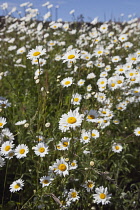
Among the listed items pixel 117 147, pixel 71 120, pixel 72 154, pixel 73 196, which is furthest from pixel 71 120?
pixel 117 147

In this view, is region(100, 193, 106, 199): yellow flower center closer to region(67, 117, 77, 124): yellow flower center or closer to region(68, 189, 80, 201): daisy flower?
region(68, 189, 80, 201): daisy flower

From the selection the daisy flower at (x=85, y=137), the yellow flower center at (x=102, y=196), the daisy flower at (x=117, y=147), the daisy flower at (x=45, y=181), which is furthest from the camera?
the daisy flower at (x=117, y=147)

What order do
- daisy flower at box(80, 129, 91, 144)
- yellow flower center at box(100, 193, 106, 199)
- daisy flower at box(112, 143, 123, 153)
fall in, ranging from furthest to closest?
daisy flower at box(112, 143, 123, 153) < daisy flower at box(80, 129, 91, 144) < yellow flower center at box(100, 193, 106, 199)

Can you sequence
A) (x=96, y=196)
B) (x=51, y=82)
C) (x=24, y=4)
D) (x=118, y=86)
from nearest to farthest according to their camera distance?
1. (x=96, y=196)
2. (x=118, y=86)
3. (x=51, y=82)
4. (x=24, y=4)

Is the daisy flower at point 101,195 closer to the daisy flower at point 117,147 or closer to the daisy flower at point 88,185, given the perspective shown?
the daisy flower at point 88,185

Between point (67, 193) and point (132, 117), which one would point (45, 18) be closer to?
point (132, 117)

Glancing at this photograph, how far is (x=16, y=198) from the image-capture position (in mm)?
2500

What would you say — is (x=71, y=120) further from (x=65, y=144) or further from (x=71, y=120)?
(x=65, y=144)

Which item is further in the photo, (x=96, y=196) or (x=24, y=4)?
(x=24, y=4)

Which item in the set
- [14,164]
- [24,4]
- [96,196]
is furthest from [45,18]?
[96,196]

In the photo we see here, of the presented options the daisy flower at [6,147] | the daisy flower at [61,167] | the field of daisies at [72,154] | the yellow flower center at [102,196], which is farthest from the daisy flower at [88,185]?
the daisy flower at [6,147]

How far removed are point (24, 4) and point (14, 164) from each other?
5552 mm

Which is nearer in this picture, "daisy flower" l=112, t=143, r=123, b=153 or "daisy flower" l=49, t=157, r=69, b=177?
"daisy flower" l=49, t=157, r=69, b=177

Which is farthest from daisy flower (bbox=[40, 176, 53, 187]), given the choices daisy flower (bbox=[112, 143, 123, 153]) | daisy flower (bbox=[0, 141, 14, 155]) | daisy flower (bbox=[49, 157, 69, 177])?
daisy flower (bbox=[112, 143, 123, 153])
